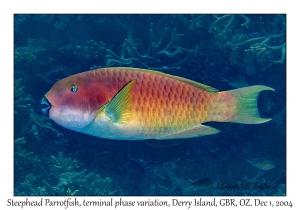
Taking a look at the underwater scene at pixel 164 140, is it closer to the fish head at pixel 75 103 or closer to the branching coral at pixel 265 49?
the branching coral at pixel 265 49

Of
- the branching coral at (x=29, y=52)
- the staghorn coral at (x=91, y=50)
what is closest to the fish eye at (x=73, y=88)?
the staghorn coral at (x=91, y=50)

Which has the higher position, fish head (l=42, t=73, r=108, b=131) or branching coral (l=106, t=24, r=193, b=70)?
branching coral (l=106, t=24, r=193, b=70)

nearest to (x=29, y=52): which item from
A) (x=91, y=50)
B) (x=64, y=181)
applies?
(x=91, y=50)

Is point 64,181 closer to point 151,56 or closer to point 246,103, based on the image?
point 151,56

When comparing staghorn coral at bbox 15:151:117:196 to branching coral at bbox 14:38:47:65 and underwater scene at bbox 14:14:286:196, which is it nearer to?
underwater scene at bbox 14:14:286:196

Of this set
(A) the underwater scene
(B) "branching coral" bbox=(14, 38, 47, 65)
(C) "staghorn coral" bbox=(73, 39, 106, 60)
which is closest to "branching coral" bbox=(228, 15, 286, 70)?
(A) the underwater scene

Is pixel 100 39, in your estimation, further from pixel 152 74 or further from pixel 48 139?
pixel 152 74
